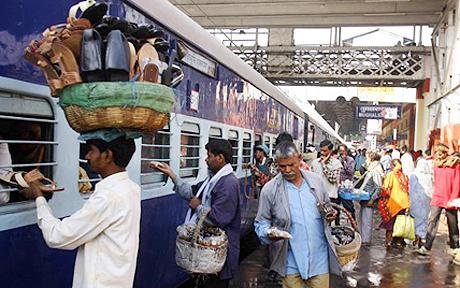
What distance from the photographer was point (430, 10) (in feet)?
54.7

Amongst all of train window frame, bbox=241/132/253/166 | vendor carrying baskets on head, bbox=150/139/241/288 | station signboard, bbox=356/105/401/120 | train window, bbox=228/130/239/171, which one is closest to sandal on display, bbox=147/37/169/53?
vendor carrying baskets on head, bbox=150/139/241/288

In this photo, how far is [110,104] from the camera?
212 centimetres

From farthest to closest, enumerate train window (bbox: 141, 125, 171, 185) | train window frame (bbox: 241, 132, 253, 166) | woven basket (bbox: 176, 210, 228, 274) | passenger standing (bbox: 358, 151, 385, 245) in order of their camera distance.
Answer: passenger standing (bbox: 358, 151, 385, 245)
train window frame (bbox: 241, 132, 253, 166)
train window (bbox: 141, 125, 171, 185)
woven basket (bbox: 176, 210, 228, 274)

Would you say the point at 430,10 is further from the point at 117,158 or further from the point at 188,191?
the point at 117,158

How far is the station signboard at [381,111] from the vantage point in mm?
25688

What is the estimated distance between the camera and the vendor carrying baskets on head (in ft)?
11.8

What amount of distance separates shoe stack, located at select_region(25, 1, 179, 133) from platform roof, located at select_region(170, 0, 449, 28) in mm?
14853

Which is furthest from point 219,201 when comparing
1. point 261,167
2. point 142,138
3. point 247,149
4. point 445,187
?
point 445,187

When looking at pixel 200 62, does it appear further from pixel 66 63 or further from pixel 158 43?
pixel 66 63

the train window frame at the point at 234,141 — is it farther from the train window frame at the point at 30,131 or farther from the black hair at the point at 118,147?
the black hair at the point at 118,147

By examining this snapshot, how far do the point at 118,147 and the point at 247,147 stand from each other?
5202 mm

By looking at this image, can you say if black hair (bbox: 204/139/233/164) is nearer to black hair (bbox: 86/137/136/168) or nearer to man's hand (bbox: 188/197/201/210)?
man's hand (bbox: 188/197/201/210)

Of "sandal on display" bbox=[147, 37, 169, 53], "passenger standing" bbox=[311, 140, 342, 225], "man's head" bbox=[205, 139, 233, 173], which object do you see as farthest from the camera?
"passenger standing" bbox=[311, 140, 342, 225]

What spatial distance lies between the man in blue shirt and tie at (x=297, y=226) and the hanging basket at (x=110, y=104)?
4.99ft
